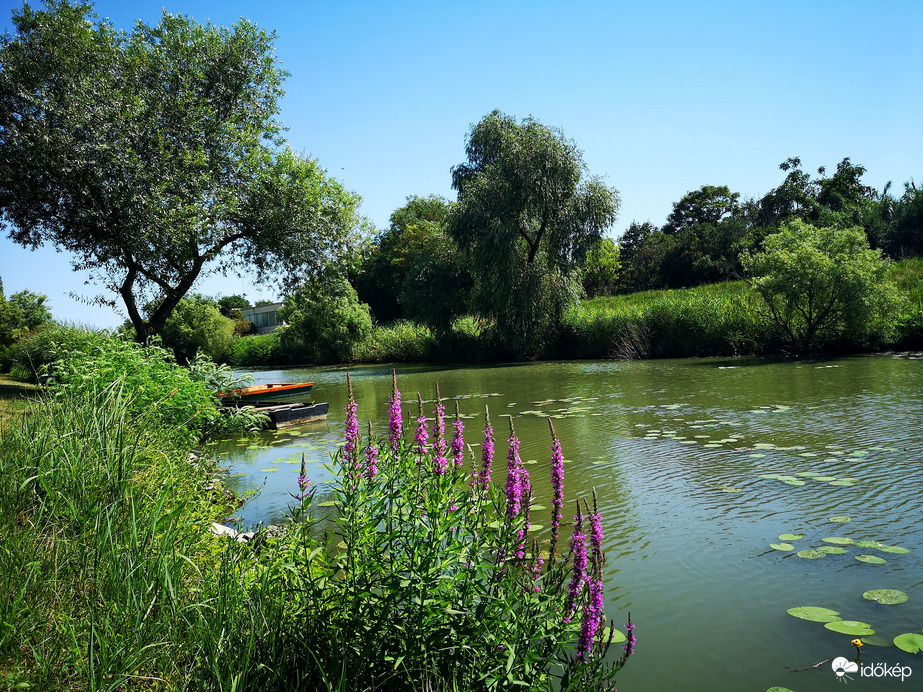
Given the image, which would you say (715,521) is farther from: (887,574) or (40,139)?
(40,139)

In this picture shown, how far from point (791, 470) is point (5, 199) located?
1693 centimetres

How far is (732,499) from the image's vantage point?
5148 millimetres

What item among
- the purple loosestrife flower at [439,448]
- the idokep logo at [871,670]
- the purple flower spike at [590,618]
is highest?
the purple loosestrife flower at [439,448]

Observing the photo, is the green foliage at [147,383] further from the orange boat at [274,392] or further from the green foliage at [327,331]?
the green foliage at [327,331]

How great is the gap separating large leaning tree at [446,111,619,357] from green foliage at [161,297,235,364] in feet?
65.1

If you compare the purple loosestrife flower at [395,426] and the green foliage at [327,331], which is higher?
the green foliage at [327,331]

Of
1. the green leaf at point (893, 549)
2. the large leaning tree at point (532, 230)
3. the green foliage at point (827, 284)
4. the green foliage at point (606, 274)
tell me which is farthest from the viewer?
the green foliage at point (606, 274)

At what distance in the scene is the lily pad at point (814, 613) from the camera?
3100 mm

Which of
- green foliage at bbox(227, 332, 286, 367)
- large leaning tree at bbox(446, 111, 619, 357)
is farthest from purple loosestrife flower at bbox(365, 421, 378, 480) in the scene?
green foliage at bbox(227, 332, 286, 367)

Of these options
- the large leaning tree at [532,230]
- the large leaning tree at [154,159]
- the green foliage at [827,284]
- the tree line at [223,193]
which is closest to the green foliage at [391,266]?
the tree line at [223,193]

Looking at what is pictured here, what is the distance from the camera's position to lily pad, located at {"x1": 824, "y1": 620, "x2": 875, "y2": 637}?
2937 millimetres

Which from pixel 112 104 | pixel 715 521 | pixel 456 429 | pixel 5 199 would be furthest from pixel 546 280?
pixel 456 429

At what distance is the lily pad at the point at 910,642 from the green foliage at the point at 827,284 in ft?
49.8

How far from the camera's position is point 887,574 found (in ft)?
11.6
